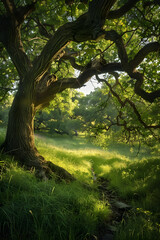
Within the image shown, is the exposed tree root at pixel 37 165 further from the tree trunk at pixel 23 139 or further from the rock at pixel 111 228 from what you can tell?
the rock at pixel 111 228

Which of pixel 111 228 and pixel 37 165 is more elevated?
pixel 37 165

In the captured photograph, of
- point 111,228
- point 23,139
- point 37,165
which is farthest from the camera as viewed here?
point 23,139

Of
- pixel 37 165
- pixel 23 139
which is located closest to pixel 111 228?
pixel 37 165

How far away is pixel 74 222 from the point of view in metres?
2.22

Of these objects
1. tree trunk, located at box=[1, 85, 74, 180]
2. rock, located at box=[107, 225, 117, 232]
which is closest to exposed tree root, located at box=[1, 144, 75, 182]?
tree trunk, located at box=[1, 85, 74, 180]

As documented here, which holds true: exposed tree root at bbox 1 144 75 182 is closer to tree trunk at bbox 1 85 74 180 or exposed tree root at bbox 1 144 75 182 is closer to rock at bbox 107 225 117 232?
tree trunk at bbox 1 85 74 180

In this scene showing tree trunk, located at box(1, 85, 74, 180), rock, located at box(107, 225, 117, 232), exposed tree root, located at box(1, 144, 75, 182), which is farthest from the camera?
tree trunk, located at box(1, 85, 74, 180)

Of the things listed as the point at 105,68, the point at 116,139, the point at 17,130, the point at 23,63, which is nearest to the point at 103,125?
the point at 116,139

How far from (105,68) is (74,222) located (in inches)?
182

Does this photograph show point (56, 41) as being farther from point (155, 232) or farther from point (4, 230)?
point (155, 232)

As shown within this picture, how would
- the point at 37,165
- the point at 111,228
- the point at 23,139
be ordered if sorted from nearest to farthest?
the point at 111,228 < the point at 37,165 < the point at 23,139

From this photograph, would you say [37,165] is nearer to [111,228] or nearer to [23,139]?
[23,139]

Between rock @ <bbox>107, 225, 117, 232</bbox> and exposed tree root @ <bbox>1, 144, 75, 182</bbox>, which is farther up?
exposed tree root @ <bbox>1, 144, 75, 182</bbox>

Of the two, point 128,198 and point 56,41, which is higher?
point 56,41
